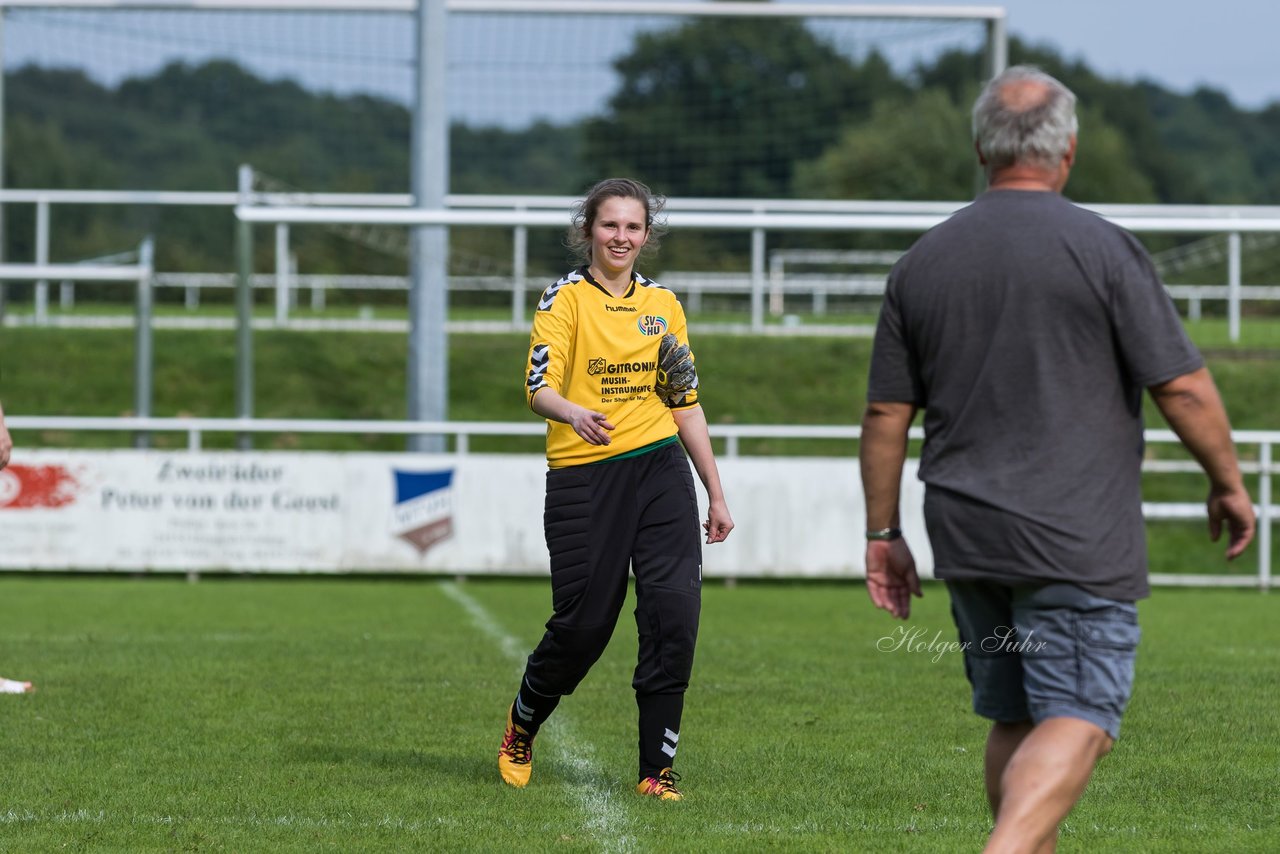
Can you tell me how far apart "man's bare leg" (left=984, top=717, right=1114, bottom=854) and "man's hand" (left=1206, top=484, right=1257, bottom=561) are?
19.5 inches

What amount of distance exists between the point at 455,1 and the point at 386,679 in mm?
10134

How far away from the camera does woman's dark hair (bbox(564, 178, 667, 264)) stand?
546 centimetres

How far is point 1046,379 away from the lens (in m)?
3.46

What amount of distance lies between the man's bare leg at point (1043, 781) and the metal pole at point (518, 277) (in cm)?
1288

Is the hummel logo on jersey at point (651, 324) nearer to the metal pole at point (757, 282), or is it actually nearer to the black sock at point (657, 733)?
the black sock at point (657, 733)

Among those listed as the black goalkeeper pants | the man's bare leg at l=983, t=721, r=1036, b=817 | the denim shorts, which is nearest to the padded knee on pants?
the black goalkeeper pants

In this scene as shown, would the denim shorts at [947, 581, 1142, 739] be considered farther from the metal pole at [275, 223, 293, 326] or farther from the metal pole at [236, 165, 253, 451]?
the metal pole at [275, 223, 293, 326]

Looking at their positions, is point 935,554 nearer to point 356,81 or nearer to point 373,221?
point 373,221

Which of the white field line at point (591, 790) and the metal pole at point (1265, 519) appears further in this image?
the metal pole at point (1265, 519)

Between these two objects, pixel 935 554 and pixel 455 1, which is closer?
pixel 935 554

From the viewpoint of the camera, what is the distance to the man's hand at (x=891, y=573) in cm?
377

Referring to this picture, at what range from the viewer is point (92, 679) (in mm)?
8016

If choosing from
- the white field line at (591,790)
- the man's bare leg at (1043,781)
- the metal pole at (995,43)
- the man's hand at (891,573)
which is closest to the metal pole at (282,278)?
the metal pole at (995,43)

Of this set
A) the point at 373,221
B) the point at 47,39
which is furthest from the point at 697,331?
the point at 47,39
